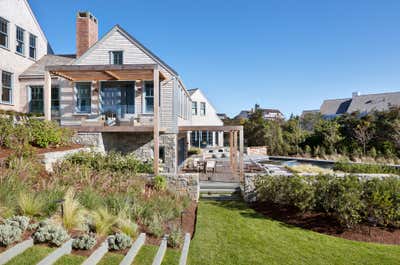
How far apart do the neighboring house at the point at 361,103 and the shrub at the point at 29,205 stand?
39.9 meters

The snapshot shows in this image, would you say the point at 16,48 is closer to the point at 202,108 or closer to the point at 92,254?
the point at 202,108

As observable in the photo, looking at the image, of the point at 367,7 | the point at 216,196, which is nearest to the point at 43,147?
the point at 216,196

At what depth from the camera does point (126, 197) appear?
6672mm

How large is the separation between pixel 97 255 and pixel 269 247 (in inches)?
151

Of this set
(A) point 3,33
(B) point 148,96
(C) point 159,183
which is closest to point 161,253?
(C) point 159,183

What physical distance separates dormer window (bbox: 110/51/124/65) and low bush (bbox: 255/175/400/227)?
37.5ft

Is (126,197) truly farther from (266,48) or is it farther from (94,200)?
(266,48)

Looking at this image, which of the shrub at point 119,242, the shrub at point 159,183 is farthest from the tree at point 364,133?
the shrub at point 119,242

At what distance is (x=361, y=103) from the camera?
145 ft

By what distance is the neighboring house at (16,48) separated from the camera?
14398 mm

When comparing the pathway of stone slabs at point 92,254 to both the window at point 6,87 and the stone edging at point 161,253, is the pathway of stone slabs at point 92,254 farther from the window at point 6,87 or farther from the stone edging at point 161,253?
the window at point 6,87

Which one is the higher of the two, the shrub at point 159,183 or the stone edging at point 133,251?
the shrub at point 159,183

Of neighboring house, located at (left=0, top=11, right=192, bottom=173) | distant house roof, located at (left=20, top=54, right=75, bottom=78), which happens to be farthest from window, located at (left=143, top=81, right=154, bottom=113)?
distant house roof, located at (left=20, top=54, right=75, bottom=78)

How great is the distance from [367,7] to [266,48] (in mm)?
7827
